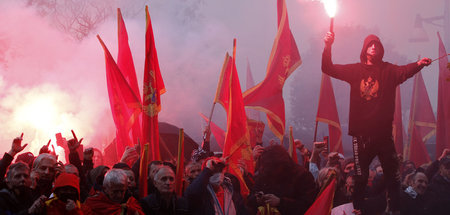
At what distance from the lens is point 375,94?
5.45 metres

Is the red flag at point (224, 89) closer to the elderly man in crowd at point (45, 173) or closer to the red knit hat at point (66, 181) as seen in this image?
the elderly man in crowd at point (45, 173)

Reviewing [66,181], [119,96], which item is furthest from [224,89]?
[66,181]

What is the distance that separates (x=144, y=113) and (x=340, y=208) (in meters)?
2.50

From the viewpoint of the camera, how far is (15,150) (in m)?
4.43

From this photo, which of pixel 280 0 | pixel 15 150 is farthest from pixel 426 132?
pixel 15 150

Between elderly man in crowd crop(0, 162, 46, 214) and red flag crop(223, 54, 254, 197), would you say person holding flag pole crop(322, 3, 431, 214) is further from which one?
elderly man in crowd crop(0, 162, 46, 214)

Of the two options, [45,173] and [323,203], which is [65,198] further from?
[323,203]

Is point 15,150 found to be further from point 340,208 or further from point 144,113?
point 340,208

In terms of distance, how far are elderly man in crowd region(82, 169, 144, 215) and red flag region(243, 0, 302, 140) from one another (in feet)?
12.5

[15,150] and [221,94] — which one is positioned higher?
[221,94]

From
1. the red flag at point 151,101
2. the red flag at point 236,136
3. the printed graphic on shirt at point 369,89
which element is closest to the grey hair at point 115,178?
the red flag at point 151,101

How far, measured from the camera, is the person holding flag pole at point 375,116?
544 centimetres

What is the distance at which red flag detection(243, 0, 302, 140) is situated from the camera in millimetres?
7371

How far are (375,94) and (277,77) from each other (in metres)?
2.24
